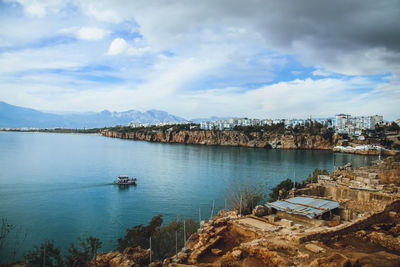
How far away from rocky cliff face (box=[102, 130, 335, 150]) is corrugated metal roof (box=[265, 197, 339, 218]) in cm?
8394

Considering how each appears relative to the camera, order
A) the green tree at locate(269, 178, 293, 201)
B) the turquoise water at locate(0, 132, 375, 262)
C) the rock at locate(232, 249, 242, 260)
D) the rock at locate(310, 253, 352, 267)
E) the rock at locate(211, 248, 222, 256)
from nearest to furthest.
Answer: the rock at locate(310, 253, 352, 267) → the rock at locate(232, 249, 242, 260) → the rock at locate(211, 248, 222, 256) → the turquoise water at locate(0, 132, 375, 262) → the green tree at locate(269, 178, 293, 201)

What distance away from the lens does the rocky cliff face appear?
310 feet

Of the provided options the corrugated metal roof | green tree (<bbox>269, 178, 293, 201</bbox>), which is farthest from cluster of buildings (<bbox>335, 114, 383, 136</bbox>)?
the corrugated metal roof

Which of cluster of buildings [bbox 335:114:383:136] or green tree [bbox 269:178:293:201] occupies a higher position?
cluster of buildings [bbox 335:114:383:136]

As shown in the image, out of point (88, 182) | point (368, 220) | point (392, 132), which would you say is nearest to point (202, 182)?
point (88, 182)

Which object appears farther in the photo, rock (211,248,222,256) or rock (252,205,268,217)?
rock (252,205,268,217)

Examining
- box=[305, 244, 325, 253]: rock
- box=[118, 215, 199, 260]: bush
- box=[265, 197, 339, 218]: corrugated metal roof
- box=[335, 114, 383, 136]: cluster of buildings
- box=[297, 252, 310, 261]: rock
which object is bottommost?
box=[118, 215, 199, 260]: bush

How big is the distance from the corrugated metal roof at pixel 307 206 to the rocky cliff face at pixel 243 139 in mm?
83943

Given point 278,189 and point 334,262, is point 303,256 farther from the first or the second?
point 278,189

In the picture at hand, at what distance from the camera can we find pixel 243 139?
4107 inches

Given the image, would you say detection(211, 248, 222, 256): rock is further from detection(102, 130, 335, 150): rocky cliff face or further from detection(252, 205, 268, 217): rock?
detection(102, 130, 335, 150): rocky cliff face

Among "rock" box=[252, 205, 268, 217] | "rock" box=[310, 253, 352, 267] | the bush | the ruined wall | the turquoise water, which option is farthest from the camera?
the turquoise water

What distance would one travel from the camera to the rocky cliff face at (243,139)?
9450 centimetres

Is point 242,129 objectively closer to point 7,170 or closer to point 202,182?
point 202,182
